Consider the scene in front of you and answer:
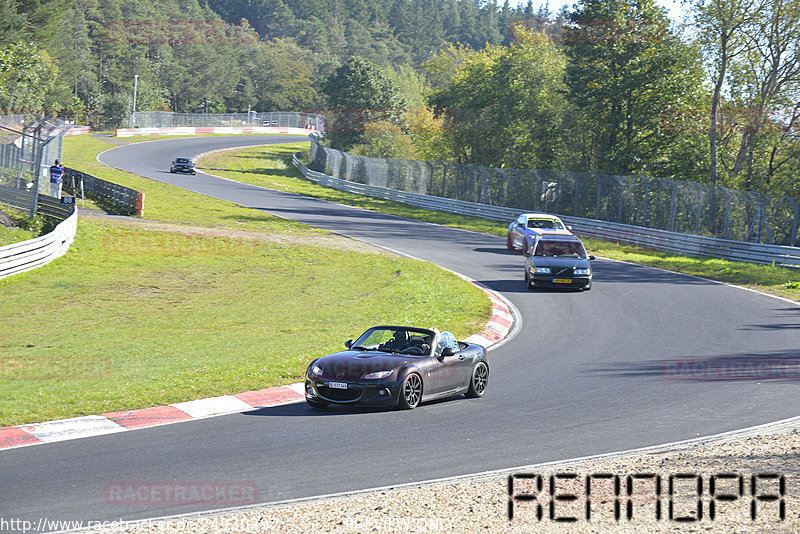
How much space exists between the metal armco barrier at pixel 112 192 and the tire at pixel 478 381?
29.5 m

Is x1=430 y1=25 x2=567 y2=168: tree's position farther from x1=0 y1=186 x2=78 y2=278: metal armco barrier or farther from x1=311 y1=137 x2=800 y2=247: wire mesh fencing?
x1=0 y1=186 x2=78 y2=278: metal armco barrier

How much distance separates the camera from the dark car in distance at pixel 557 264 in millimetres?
23422

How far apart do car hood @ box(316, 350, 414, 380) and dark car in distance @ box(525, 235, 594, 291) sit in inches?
494

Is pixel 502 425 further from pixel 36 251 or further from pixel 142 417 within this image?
pixel 36 251

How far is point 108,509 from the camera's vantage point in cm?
693

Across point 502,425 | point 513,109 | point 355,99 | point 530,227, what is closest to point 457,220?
point 530,227

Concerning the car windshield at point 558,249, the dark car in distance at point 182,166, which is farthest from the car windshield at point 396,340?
the dark car in distance at point 182,166

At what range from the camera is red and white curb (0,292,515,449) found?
30.9 ft

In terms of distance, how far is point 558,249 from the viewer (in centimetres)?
2436

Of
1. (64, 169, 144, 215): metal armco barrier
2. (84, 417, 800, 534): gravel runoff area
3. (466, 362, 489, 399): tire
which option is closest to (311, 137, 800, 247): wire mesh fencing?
(64, 169, 144, 215): metal armco barrier

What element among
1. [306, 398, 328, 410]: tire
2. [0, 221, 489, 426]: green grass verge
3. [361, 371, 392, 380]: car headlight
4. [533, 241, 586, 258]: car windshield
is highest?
[533, 241, 586, 258]: car windshield

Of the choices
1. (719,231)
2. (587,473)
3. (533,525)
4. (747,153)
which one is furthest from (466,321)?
(747,153)

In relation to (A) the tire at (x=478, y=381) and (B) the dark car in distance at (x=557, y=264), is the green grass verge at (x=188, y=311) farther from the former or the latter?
(A) the tire at (x=478, y=381)

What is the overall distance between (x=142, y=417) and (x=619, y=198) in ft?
104
